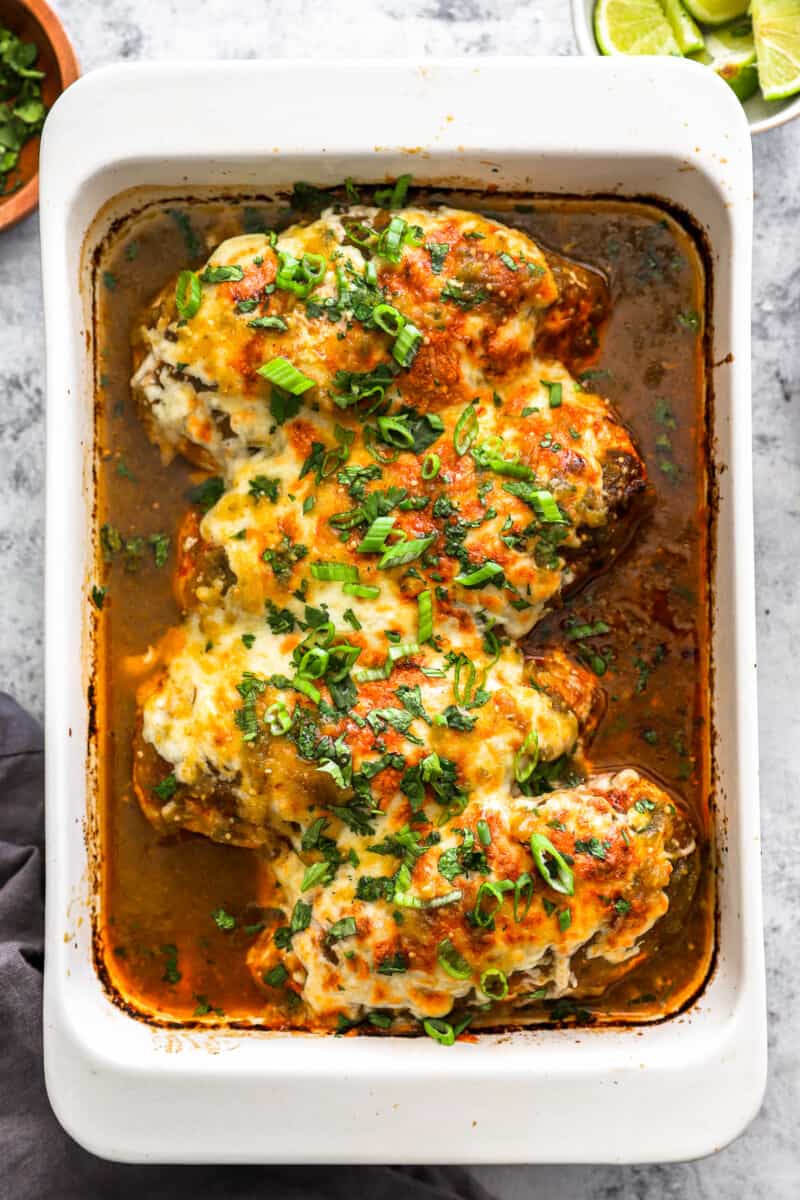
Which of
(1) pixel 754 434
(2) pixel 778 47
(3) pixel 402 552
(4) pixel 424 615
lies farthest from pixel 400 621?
(2) pixel 778 47

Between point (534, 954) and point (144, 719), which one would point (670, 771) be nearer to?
point (534, 954)

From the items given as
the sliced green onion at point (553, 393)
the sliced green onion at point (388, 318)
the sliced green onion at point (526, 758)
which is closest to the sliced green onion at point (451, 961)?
the sliced green onion at point (526, 758)

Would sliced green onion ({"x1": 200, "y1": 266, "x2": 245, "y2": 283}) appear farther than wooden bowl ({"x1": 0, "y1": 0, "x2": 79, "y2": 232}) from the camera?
No

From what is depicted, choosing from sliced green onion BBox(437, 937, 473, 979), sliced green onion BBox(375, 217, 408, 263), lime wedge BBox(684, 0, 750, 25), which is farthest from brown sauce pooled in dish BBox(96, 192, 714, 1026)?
lime wedge BBox(684, 0, 750, 25)

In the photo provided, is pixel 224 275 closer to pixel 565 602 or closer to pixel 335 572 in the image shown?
pixel 335 572

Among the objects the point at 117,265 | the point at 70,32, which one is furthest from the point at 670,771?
the point at 70,32

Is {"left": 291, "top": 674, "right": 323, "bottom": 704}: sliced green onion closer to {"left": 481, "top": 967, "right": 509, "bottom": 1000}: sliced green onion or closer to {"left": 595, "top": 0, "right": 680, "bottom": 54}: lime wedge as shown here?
{"left": 481, "top": 967, "right": 509, "bottom": 1000}: sliced green onion

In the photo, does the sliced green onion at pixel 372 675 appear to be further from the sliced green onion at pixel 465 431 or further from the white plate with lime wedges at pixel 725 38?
the white plate with lime wedges at pixel 725 38
